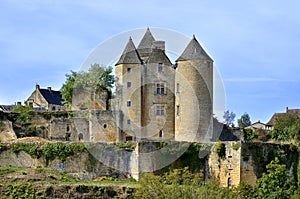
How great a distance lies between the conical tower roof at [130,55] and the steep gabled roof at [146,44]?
0.73 meters

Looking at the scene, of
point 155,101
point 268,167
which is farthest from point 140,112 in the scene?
point 268,167

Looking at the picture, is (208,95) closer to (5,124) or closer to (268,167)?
(268,167)

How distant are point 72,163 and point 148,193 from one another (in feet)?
26.8

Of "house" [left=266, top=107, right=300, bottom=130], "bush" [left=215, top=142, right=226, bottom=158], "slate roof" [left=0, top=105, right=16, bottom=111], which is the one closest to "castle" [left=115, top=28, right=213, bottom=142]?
"bush" [left=215, top=142, right=226, bottom=158]

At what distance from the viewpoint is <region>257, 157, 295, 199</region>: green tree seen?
38.5 metres

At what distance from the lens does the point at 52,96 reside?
255 feet

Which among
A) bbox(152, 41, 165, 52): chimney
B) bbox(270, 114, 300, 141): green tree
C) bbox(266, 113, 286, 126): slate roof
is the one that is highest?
bbox(152, 41, 165, 52): chimney

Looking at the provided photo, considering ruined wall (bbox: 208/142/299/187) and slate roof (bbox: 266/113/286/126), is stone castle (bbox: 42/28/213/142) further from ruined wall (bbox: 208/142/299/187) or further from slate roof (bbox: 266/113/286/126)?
slate roof (bbox: 266/113/286/126)

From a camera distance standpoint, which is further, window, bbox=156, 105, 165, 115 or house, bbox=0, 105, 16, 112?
house, bbox=0, 105, 16, 112

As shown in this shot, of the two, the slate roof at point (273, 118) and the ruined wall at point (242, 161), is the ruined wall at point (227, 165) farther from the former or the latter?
the slate roof at point (273, 118)

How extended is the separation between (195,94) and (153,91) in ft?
12.6

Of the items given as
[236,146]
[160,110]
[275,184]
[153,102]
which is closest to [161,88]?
[153,102]

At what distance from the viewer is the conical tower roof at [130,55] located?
4944 cm

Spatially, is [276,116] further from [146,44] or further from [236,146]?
[236,146]
